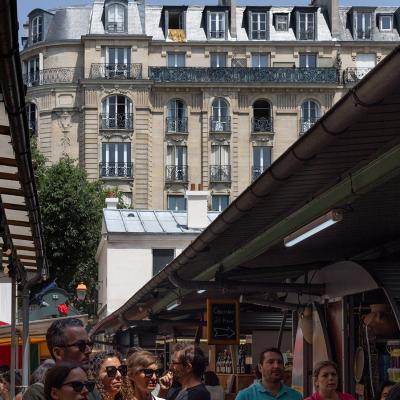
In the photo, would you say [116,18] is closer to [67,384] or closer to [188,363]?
[188,363]

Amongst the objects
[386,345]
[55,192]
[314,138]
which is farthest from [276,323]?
[55,192]

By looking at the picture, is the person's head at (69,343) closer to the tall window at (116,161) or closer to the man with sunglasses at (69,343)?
the man with sunglasses at (69,343)

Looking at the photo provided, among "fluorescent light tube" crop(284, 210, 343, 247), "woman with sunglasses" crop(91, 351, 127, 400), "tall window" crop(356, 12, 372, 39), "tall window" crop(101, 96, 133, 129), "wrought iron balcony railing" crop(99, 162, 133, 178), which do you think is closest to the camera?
"woman with sunglasses" crop(91, 351, 127, 400)

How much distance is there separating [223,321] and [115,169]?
81.8 metres

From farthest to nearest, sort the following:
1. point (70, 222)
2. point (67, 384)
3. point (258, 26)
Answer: point (258, 26), point (70, 222), point (67, 384)

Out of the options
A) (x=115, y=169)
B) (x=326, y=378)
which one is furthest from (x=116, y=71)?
(x=326, y=378)

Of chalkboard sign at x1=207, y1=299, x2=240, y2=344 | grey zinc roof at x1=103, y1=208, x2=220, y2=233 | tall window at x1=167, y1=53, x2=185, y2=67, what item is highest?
tall window at x1=167, y1=53, x2=185, y2=67

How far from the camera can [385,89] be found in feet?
25.5

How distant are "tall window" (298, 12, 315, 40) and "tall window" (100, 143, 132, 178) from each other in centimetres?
1490

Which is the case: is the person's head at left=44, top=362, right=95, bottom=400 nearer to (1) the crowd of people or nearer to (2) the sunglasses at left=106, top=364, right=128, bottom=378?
(1) the crowd of people

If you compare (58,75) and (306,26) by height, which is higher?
(306,26)

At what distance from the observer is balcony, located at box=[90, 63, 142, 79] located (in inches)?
4023

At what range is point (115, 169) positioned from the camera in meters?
101

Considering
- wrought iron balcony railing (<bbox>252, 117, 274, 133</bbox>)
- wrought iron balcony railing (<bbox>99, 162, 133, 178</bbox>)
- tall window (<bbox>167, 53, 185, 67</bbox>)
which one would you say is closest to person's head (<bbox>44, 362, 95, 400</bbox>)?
wrought iron balcony railing (<bbox>99, 162, 133, 178</bbox>)
